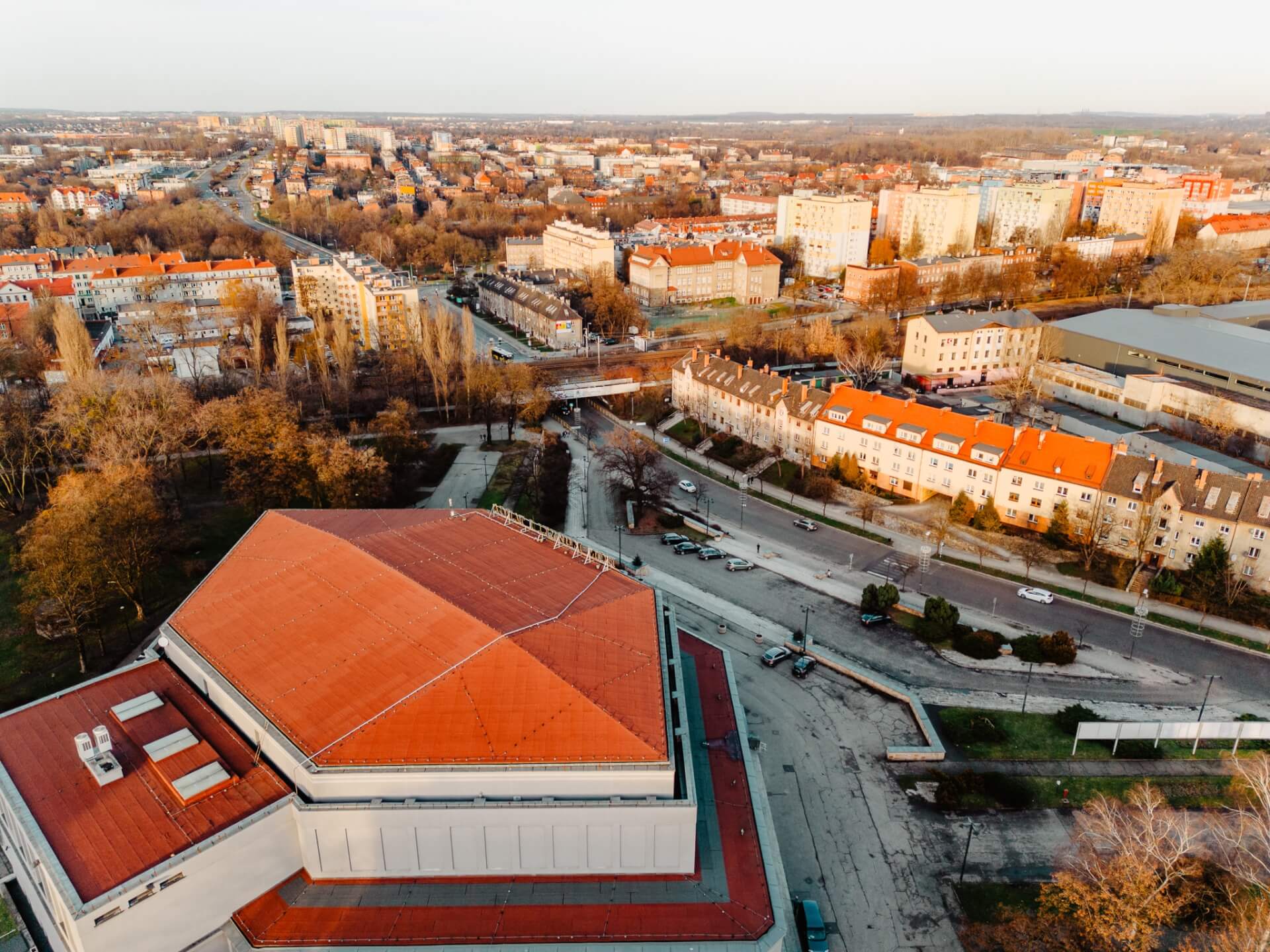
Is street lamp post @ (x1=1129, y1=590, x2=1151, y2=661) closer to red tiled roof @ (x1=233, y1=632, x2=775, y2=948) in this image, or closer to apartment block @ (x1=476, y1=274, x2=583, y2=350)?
red tiled roof @ (x1=233, y1=632, x2=775, y2=948)

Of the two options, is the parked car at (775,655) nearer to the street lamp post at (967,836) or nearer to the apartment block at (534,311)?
the street lamp post at (967,836)

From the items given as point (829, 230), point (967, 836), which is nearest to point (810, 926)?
point (967, 836)

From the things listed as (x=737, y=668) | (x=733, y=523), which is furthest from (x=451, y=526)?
(x=733, y=523)

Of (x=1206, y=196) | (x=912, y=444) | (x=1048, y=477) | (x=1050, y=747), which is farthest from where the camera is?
(x=1206, y=196)

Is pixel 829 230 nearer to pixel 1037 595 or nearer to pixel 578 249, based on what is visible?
pixel 578 249

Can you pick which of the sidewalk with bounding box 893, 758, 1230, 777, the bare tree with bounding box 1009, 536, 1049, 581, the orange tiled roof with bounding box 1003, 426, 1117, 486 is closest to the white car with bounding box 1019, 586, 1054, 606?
the bare tree with bounding box 1009, 536, 1049, 581

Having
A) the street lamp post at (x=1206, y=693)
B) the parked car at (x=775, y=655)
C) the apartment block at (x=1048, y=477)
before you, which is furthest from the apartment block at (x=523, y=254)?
the street lamp post at (x=1206, y=693)
